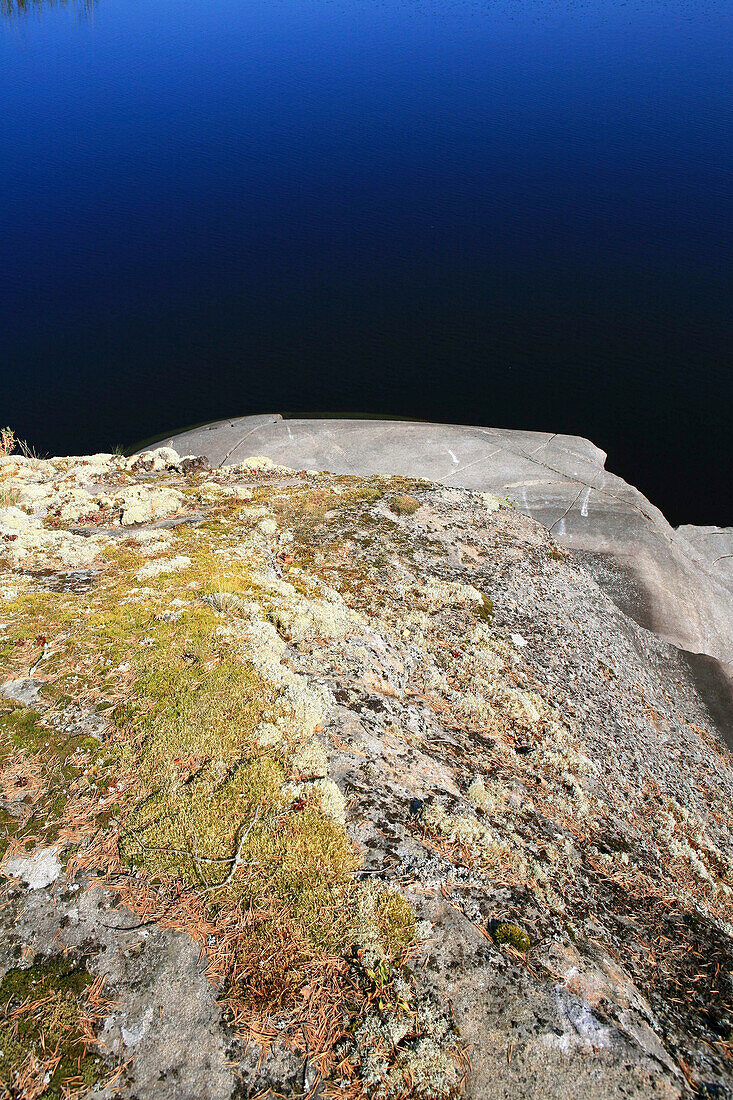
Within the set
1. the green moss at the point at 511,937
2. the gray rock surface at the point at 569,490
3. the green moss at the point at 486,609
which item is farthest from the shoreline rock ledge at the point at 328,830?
the gray rock surface at the point at 569,490

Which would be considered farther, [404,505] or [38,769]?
[404,505]

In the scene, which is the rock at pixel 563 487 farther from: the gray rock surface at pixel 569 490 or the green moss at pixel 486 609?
the green moss at pixel 486 609

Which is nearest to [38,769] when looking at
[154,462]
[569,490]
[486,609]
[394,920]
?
[394,920]

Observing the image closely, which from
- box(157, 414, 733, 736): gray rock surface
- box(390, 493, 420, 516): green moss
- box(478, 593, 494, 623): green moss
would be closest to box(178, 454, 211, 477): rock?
box(390, 493, 420, 516): green moss

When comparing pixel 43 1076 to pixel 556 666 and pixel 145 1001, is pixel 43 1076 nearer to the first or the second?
pixel 145 1001

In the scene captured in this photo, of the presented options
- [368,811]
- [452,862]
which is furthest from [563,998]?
[368,811]

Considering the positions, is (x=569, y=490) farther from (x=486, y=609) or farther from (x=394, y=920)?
(x=394, y=920)
